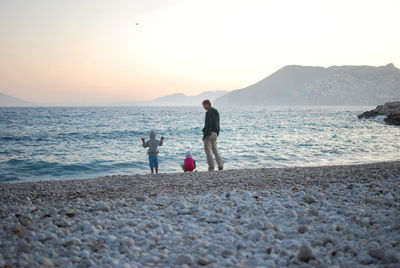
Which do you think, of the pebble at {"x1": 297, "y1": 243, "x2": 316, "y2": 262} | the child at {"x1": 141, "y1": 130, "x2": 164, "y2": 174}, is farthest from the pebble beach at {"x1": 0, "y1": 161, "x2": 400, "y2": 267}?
the child at {"x1": 141, "y1": 130, "x2": 164, "y2": 174}

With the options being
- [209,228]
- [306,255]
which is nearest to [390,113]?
[209,228]

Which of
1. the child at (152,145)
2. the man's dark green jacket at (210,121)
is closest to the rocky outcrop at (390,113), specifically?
the man's dark green jacket at (210,121)

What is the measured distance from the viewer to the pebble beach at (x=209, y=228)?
2.87 m

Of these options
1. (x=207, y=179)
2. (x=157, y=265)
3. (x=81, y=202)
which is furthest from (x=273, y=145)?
(x=157, y=265)

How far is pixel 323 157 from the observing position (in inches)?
544

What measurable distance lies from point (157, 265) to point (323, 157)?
13047mm

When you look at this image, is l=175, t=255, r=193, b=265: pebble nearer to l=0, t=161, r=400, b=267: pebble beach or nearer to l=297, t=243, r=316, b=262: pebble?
l=0, t=161, r=400, b=267: pebble beach

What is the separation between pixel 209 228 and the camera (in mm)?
3678

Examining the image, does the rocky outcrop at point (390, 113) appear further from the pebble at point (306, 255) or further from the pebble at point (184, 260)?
the pebble at point (184, 260)

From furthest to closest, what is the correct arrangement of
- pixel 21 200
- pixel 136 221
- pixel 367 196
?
pixel 21 200 < pixel 367 196 < pixel 136 221

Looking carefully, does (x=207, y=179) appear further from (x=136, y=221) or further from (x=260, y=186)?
(x=136, y=221)

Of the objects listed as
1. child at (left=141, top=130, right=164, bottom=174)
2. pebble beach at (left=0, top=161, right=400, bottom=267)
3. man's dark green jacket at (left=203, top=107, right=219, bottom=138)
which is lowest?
pebble beach at (left=0, top=161, right=400, bottom=267)

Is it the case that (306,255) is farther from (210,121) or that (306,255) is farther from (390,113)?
(390,113)

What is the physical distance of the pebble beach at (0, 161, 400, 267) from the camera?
287cm
